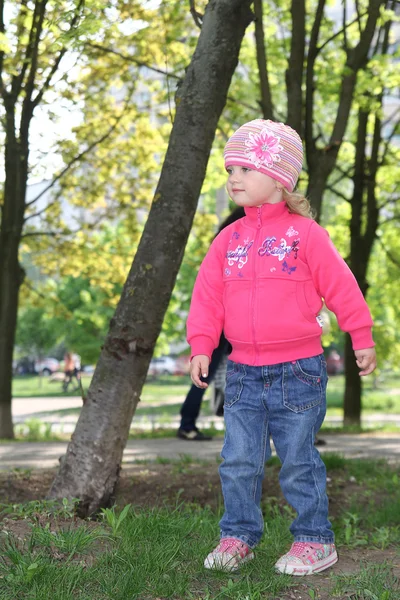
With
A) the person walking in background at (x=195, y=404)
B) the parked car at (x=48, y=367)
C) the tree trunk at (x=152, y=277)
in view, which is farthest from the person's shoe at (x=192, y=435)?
the parked car at (x=48, y=367)

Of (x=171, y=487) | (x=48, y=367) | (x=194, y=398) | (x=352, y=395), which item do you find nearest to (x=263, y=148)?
(x=171, y=487)

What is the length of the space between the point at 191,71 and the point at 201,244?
533 inches

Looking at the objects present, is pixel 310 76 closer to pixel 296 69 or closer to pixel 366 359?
pixel 296 69

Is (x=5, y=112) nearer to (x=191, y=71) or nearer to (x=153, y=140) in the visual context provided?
(x=153, y=140)

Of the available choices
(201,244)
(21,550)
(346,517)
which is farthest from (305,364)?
(201,244)

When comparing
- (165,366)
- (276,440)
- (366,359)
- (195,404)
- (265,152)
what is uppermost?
(265,152)

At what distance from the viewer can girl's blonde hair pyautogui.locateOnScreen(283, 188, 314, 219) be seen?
12.7 feet

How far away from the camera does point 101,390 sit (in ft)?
16.0

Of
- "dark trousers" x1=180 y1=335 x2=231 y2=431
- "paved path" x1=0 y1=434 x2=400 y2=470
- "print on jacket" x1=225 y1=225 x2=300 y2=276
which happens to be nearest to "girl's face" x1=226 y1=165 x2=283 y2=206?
"print on jacket" x1=225 y1=225 x2=300 y2=276

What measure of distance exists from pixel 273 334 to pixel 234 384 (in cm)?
31

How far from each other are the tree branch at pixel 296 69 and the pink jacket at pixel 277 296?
4971mm

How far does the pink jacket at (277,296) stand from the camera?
145 inches

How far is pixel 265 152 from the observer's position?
3.83 m

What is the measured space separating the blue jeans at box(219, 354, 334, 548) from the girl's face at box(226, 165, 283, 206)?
0.75 m
